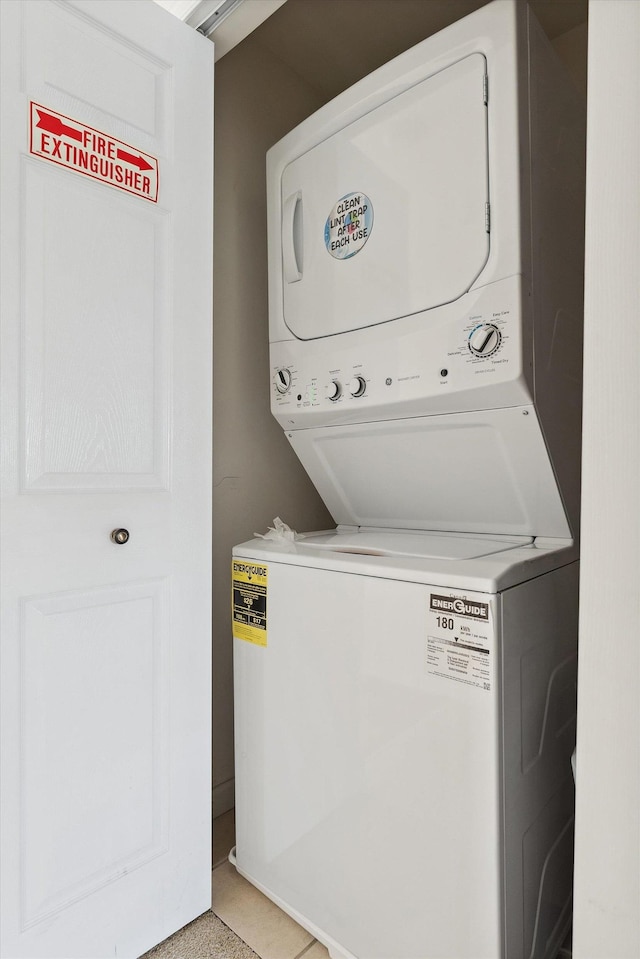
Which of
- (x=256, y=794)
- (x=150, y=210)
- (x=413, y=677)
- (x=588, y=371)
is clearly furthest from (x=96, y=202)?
(x=256, y=794)

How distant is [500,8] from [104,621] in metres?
1.56

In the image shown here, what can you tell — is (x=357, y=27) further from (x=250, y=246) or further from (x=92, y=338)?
(x=92, y=338)

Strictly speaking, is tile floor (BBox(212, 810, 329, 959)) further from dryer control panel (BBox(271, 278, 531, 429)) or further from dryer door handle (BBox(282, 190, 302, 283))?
dryer door handle (BBox(282, 190, 302, 283))

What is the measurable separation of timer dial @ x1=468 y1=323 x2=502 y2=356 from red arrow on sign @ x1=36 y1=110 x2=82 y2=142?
956mm

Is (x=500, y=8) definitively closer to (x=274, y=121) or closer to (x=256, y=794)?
(x=274, y=121)

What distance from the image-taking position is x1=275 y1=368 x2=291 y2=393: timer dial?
5.56 ft

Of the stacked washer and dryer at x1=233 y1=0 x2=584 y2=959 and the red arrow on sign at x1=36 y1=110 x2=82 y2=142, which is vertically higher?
the red arrow on sign at x1=36 y1=110 x2=82 y2=142

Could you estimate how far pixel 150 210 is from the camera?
1.37m

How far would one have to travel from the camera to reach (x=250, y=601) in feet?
5.06

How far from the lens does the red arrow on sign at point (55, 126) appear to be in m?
1.18

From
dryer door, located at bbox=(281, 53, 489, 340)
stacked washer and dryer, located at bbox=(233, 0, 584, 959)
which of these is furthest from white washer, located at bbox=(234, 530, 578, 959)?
dryer door, located at bbox=(281, 53, 489, 340)

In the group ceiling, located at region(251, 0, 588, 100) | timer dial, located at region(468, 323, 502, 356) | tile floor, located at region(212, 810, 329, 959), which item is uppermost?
ceiling, located at region(251, 0, 588, 100)

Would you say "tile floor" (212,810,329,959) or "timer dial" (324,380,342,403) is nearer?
"tile floor" (212,810,329,959)

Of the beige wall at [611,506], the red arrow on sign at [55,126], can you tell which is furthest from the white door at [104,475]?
the beige wall at [611,506]
